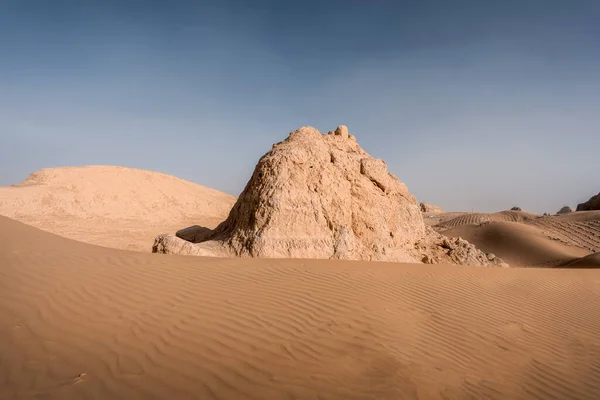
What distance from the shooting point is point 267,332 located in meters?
3.96

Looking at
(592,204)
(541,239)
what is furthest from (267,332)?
(592,204)

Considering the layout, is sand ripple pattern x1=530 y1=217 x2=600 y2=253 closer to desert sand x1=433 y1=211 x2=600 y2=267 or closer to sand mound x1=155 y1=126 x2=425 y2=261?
desert sand x1=433 y1=211 x2=600 y2=267

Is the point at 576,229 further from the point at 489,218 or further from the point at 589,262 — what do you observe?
the point at 589,262

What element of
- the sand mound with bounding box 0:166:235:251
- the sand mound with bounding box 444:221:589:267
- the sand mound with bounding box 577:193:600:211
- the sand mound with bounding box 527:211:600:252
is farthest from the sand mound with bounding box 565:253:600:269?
the sand mound with bounding box 577:193:600:211

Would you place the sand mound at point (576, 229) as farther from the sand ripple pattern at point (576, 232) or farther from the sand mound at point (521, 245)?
the sand mound at point (521, 245)

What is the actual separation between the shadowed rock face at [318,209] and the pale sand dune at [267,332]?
90cm

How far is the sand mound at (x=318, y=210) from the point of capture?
759 centimetres

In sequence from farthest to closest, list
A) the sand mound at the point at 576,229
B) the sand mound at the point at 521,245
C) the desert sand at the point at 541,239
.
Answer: the sand mound at the point at 576,229 → the desert sand at the point at 541,239 → the sand mound at the point at 521,245

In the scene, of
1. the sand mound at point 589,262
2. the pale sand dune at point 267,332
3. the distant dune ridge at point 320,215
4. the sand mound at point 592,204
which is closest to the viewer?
the pale sand dune at point 267,332

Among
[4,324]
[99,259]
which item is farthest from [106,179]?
[4,324]

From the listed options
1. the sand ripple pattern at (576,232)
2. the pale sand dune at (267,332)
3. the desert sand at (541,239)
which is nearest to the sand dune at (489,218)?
the desert sand at (541,239)

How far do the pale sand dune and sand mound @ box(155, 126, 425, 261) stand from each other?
88 centimetres

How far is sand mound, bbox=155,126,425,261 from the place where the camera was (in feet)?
24.9

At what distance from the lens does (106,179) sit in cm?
2575
